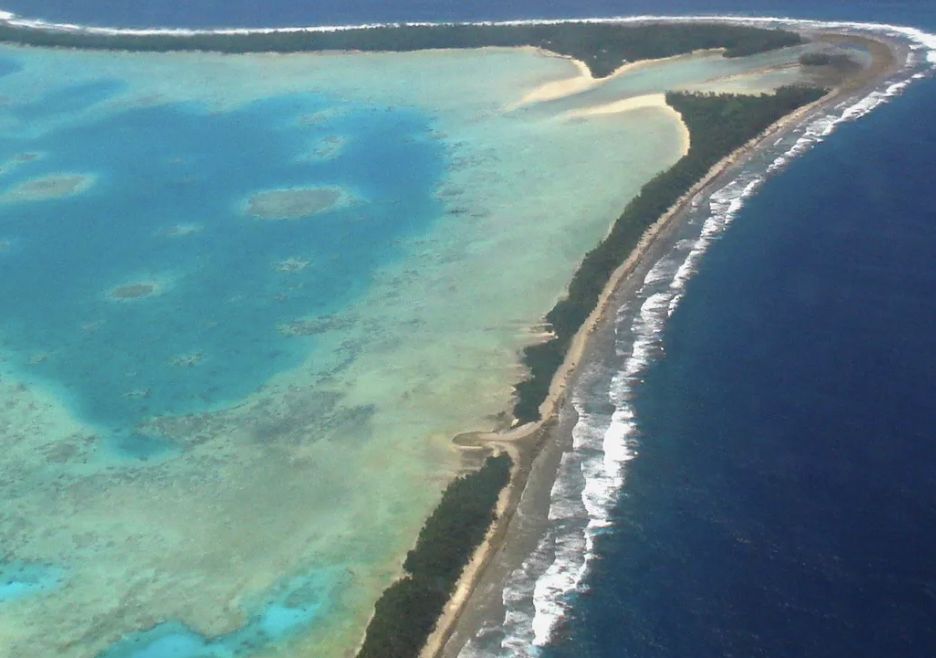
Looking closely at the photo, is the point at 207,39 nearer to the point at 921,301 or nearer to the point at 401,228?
the point at 401,228

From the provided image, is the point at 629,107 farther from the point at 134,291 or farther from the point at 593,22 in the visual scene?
the point at 134,291

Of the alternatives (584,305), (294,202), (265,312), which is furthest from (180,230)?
(584,305)

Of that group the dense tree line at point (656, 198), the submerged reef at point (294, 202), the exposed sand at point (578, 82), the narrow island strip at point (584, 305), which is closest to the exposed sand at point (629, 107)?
the narrow island strip at point (584, 305)

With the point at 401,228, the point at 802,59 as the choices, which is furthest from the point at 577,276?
the point at 802,59

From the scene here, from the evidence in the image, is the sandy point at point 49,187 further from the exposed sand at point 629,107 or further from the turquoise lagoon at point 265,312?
the exposed sand at point 629,107

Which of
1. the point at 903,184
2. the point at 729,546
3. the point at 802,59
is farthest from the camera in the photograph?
the point at 802,59

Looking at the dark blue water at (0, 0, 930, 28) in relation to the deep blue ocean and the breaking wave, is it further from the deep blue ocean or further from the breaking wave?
the deep blue ocean
